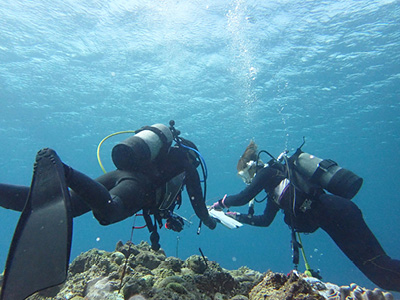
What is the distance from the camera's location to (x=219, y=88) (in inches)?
857

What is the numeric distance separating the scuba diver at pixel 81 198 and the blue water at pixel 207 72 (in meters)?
1.98

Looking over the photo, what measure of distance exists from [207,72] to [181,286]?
61.0 ft

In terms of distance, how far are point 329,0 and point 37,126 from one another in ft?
105

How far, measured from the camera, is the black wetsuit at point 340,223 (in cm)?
410

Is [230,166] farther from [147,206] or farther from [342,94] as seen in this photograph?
[147,206]

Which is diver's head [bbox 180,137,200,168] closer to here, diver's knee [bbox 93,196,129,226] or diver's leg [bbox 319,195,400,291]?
diver's knee [bbox 93,196,129,226]

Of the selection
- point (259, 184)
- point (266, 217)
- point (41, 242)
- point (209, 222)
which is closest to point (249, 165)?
point (259, 184)

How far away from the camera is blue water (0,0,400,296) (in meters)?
14.4

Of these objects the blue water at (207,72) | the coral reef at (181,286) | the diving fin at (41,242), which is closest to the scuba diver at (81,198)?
the diving fin at (41,242)

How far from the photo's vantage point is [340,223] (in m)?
4.48

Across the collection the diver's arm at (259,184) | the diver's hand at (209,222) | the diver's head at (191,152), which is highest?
the diver's head at (191,152)

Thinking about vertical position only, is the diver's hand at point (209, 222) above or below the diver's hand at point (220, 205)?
below

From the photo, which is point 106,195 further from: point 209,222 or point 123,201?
point 209,222

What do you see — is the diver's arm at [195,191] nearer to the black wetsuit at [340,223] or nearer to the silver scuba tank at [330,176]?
the black wetsuit at [340,223]
